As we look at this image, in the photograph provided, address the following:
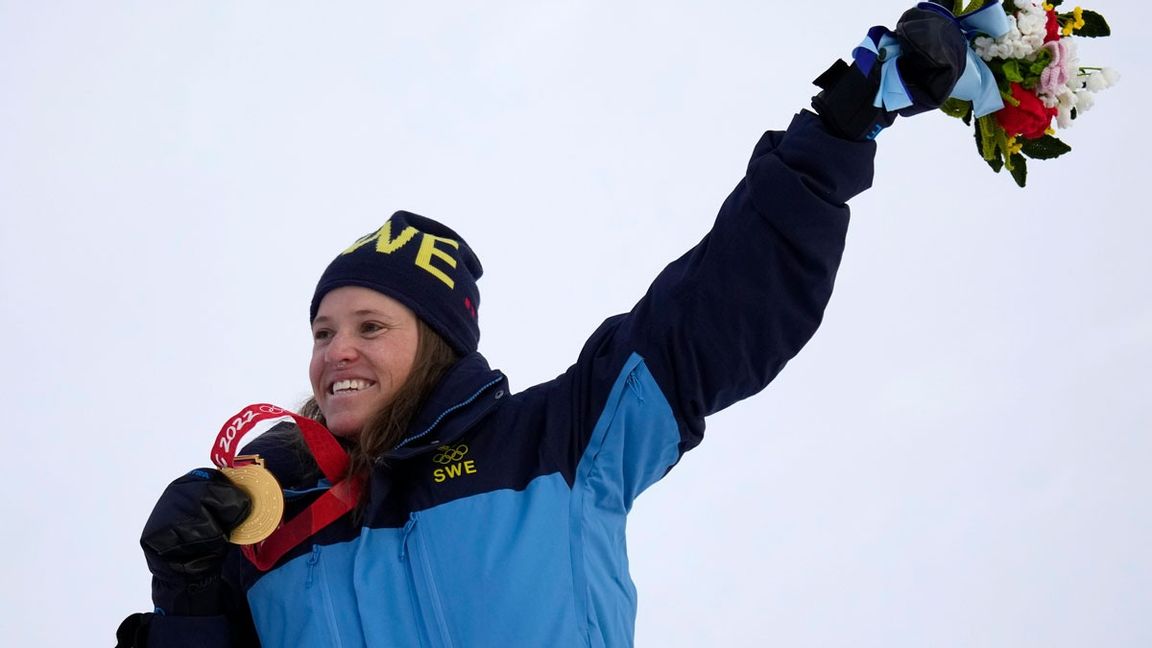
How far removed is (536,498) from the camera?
2291 millimetres

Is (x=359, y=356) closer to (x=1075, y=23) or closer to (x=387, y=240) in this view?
(x=387, y=240)

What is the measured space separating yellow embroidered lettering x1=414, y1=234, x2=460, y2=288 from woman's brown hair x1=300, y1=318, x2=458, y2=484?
14 centimetres

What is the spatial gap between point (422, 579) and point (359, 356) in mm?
586

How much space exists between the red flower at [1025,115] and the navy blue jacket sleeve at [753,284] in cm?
36

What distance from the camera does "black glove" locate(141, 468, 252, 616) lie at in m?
2.32

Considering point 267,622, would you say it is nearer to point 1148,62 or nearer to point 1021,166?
point 1021,166

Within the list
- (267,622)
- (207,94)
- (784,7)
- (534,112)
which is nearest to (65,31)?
(207,94)

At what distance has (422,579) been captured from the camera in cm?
226

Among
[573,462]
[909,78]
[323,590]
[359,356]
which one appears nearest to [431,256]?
[359,356]

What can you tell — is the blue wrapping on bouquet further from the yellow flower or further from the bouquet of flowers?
the yellow flower

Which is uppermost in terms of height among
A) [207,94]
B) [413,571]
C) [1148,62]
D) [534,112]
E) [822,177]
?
[207,94]

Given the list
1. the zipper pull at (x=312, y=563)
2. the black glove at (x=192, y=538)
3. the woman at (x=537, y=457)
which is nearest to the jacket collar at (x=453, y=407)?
the woman at (x=537, y=457)

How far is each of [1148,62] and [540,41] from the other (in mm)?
4676

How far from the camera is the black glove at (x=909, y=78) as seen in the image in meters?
2.07
